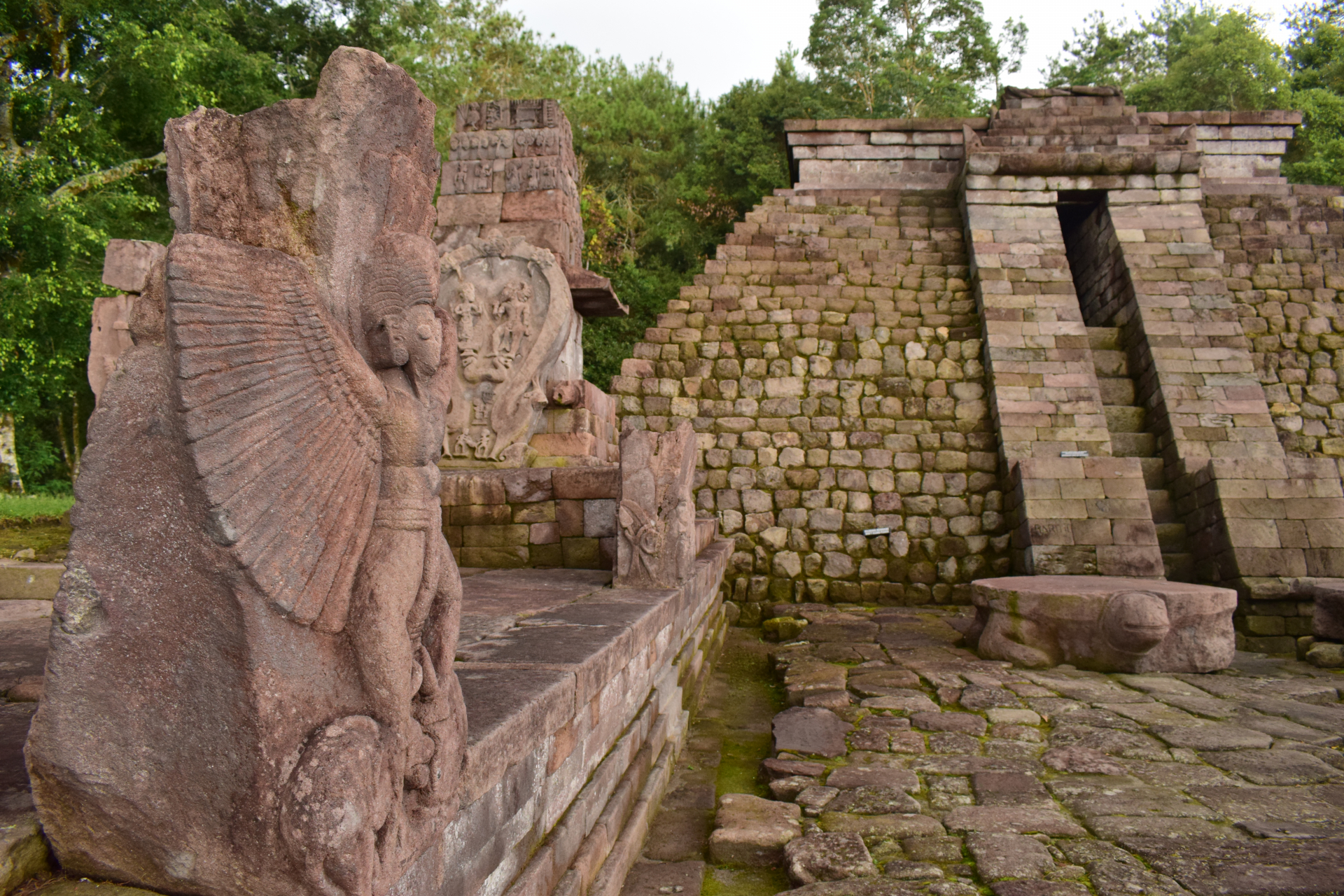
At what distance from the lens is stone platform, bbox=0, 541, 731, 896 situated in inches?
66.2

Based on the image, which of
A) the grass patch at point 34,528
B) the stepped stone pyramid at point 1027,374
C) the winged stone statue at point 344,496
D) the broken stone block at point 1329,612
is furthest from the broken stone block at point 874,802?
the grass patch at point 34,528

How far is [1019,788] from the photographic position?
3482 millimetres

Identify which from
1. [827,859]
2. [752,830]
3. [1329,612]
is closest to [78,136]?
[752,830]

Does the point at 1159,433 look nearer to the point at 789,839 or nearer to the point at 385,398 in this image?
the point at 789,839

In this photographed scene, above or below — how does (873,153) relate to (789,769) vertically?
above

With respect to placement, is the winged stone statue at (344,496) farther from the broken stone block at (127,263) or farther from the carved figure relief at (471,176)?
the broken stone block at (127,263)

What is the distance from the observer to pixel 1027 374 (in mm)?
9539

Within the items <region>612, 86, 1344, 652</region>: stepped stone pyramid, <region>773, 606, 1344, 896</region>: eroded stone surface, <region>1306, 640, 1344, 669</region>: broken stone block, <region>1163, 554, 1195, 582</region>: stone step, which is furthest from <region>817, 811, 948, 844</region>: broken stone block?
<region>1163, 554, 1195, 582</region>: stone step

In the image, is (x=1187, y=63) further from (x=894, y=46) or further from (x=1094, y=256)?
(x=1094, y=256)

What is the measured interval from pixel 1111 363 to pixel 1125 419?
97cm

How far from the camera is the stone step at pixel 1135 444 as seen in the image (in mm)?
9312

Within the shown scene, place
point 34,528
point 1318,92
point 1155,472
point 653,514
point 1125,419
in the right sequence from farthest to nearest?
1. point 1318,92
2. point 34,528
3. point 1125,419
4. point 1155,472
5. point 653,514

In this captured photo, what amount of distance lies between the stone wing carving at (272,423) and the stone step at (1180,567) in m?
8.92

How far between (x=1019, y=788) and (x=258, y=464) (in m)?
3.49
